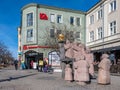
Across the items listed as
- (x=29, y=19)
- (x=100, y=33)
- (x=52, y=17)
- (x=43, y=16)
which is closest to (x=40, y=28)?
(x=43, y=16)

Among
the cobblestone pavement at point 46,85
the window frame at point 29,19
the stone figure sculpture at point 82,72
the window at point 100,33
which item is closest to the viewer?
the cobblestone pavement at point 46,85

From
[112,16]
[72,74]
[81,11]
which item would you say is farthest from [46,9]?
[72,74]

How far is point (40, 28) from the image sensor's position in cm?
5269

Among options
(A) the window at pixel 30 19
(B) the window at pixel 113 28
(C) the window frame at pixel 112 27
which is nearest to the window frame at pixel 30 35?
(A) the window at pixel 30 19

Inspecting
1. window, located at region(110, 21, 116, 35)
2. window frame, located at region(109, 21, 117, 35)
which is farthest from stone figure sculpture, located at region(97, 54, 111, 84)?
window, located at region(110, 21, 116, 35)

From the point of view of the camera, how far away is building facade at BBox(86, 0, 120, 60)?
129 ft

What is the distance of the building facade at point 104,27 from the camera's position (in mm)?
39281

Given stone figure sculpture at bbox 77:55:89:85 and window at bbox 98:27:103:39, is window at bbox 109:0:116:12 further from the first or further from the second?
stone figure sculpture at bbox 77:55:89:85

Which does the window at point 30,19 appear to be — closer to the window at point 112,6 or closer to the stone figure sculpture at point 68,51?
the window at point 112,6

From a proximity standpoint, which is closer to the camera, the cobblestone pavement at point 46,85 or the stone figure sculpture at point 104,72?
the cobblestone pavement at point 46,85

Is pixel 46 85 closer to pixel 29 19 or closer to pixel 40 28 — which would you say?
pixel 40 28

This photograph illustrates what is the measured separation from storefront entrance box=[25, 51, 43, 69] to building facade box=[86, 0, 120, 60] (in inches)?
401

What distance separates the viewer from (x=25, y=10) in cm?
5406

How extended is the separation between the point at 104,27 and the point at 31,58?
16829 millimetres
